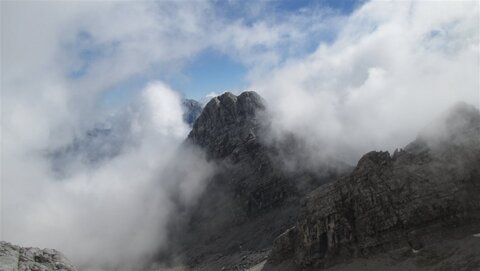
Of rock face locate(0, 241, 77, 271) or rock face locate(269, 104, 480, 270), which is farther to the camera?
rock face locate(269, 104, 480, 270)

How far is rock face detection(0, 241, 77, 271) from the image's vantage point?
154075 mm

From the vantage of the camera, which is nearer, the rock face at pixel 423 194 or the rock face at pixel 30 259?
the rock face at pixel 30 259

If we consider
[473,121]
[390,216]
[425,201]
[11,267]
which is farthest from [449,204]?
[11,267]

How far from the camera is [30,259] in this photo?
16350 centimetres

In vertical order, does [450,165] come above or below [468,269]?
above

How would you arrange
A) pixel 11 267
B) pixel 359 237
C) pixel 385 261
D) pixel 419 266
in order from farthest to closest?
pixel 359 237 → pixel 385 261 → pixel 419 266 → pixel 11 267

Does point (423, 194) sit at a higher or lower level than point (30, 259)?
lower

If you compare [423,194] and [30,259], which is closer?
[30,259]

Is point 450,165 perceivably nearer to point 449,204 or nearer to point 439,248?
point 449,204

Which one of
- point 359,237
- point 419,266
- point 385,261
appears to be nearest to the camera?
point 419,266

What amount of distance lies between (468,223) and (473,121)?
4154 cm

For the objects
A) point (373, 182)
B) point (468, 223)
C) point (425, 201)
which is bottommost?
point (468, 223)

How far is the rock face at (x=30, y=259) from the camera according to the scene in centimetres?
15407

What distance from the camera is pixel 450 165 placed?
595 ft
